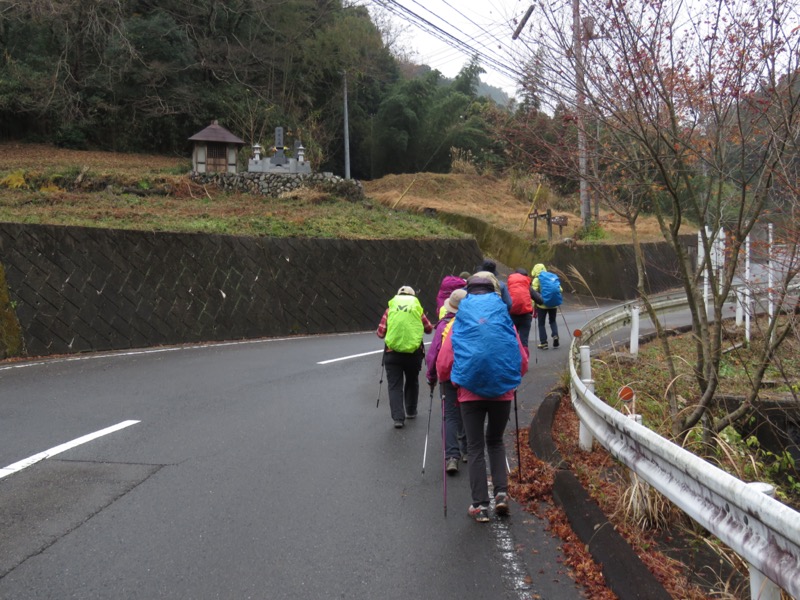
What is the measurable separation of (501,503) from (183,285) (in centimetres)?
1310

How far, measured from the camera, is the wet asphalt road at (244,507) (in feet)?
14.0

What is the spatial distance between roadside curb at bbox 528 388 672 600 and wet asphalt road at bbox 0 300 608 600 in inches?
9.9

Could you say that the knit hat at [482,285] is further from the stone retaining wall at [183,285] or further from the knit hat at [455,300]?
the stone retaining wall at [183,285]

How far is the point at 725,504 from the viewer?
10.4 feet

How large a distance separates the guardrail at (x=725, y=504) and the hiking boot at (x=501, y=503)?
0.86 m

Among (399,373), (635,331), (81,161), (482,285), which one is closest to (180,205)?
(81,161)

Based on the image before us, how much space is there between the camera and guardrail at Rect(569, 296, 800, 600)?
262 cm

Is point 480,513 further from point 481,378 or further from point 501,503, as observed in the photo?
point 481,378

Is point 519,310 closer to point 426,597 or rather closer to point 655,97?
point 655,97

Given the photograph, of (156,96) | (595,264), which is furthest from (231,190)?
(595,264)

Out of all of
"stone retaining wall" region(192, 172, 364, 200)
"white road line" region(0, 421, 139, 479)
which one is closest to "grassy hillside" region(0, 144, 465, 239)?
"stone retaining wall" region(192, 172, 364, 200)

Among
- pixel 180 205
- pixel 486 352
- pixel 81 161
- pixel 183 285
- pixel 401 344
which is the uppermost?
pixel 81 161

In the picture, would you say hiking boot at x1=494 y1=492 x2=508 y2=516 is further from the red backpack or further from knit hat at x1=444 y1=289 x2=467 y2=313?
the red backpack

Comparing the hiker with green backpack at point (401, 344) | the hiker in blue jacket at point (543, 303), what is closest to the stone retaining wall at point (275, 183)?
the hiker in blue jacket at point (543, 303)
